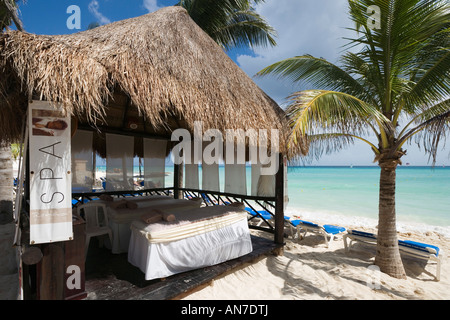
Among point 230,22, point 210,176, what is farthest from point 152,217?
point 230,22

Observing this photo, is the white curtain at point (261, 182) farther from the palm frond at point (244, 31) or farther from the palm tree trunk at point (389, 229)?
the palm frond at point (244, 31)

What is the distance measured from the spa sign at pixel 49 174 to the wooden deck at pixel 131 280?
0.87 meters

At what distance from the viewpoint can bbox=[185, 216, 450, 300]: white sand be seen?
2.67m

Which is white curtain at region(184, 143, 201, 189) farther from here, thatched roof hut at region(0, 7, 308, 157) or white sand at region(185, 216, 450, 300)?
white sand at region(185, 216, 450, 300)

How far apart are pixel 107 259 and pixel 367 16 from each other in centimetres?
509

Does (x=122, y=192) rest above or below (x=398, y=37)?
below

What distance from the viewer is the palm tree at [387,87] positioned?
2732 millimetres

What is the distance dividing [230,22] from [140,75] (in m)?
6.04

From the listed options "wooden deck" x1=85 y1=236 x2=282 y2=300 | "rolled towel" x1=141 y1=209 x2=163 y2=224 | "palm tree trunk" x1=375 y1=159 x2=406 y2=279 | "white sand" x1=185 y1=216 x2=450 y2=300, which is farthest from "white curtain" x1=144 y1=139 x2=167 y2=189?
"palm tree trunk" x1=375 y1=159 x2=406 y2=279

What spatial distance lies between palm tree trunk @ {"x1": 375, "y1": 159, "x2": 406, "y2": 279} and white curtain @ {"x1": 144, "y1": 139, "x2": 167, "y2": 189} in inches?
205

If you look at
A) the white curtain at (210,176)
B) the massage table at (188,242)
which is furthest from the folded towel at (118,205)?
the white curtain at (210,176)
